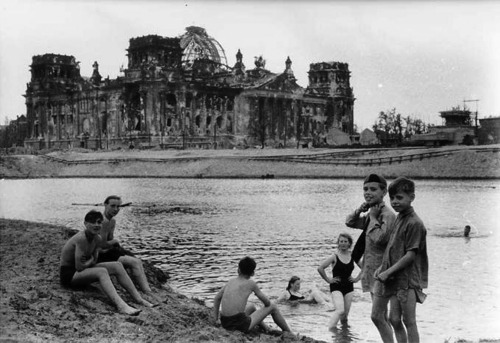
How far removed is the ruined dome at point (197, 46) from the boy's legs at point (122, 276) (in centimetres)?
9372

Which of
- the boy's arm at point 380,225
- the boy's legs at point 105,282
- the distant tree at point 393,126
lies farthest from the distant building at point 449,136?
A: the boy's arm at point 380,225

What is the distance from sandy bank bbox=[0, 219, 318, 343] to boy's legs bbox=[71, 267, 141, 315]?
117mm

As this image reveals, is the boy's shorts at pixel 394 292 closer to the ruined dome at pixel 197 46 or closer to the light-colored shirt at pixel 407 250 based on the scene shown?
the light-colored shirt at pixel 407 250

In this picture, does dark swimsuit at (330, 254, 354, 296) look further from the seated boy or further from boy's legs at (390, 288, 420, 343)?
boy's legs at (390, 288, 420, 343)

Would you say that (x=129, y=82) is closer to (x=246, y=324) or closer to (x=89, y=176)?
(x=89, y=176)

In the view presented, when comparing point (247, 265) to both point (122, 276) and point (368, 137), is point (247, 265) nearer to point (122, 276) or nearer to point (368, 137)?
point (122, 276)

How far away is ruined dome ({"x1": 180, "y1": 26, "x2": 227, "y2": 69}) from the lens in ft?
339

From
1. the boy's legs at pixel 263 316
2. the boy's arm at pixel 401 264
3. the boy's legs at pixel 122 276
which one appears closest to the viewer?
the boy's arm at pixel 401 264

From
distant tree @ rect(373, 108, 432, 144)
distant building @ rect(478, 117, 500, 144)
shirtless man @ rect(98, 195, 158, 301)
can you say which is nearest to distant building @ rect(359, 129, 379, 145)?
distant tree @ rect(373, 108, 432, 144)

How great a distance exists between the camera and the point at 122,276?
949cm

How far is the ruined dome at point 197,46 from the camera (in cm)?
10325

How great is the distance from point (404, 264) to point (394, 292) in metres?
0.38

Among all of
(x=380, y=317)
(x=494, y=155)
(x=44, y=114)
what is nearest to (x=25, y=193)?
(x=494, y=155)

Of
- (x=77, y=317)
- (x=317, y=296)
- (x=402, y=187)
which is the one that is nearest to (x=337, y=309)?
(x=317, y=296)
